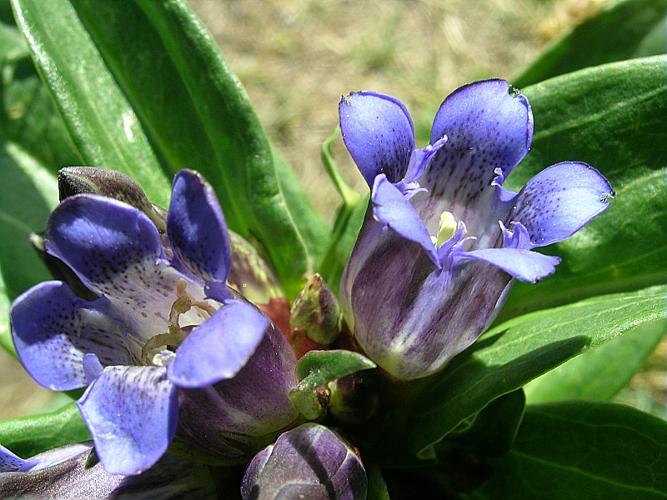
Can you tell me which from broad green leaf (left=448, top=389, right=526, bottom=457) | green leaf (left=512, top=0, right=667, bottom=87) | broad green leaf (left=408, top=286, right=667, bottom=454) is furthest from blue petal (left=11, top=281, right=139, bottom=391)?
green leaf (left=512, top=0, right=667, bottom=87)

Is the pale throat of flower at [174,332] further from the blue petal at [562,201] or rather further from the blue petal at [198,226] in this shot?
the blue petal at [562,201]

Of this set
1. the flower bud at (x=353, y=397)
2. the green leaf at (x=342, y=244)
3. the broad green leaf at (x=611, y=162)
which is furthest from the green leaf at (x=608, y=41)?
the flower bud at (x=353, y=397)

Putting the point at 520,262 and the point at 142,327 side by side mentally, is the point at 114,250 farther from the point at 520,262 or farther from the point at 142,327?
the point at 520,262

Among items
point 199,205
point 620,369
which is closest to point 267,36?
point 620,369

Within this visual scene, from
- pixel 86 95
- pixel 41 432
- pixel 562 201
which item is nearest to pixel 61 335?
pixel 41 432

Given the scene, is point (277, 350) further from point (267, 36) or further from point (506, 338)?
point (267, 36)

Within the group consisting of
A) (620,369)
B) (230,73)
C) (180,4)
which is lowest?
(620,369)
